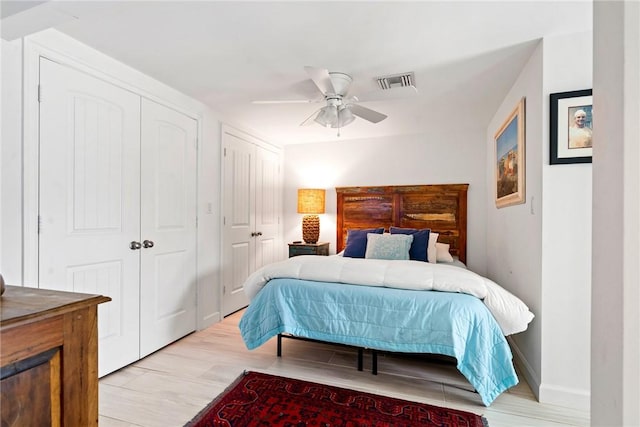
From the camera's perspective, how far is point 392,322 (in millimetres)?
2154

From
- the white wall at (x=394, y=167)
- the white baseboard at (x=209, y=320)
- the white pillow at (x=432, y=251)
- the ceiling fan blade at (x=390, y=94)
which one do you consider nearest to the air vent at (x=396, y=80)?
the ceiling fan blade at (x=390, y=94)

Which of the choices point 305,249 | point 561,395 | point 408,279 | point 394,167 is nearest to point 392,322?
point 408,279

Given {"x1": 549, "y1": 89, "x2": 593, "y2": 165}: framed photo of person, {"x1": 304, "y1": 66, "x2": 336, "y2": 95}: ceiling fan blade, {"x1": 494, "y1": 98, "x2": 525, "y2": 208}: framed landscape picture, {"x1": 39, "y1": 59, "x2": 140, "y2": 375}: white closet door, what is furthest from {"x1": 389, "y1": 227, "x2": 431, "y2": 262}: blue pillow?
{"x1": 39, "y1": 59, "x2": 140, "y2": 375}: white closet door

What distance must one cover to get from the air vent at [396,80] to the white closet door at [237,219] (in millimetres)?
1854

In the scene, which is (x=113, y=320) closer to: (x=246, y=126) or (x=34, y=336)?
(x=34, y=336)

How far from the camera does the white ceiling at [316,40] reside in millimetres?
1753

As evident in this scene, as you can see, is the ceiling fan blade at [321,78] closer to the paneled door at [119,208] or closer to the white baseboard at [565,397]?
the paneled door at [119,208]

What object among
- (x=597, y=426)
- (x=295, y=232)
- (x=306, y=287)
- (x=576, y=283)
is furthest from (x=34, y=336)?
(x=295, y=232)

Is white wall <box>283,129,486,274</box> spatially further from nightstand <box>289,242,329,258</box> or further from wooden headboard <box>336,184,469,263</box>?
nightstand <box>289,242,329,258</box>

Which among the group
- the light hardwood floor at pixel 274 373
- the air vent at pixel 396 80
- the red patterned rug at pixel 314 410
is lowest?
the light hardwood floor at pixel 274 373

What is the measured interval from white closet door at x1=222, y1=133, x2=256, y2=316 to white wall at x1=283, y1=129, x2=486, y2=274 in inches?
37.5

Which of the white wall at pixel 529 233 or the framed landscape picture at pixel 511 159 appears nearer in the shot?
the white wall at pixel 529 233

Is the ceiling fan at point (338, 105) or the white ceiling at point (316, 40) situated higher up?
the white ceiling at point (316, 40)

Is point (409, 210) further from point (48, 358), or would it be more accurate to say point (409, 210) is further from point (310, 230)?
point (48, 358)
